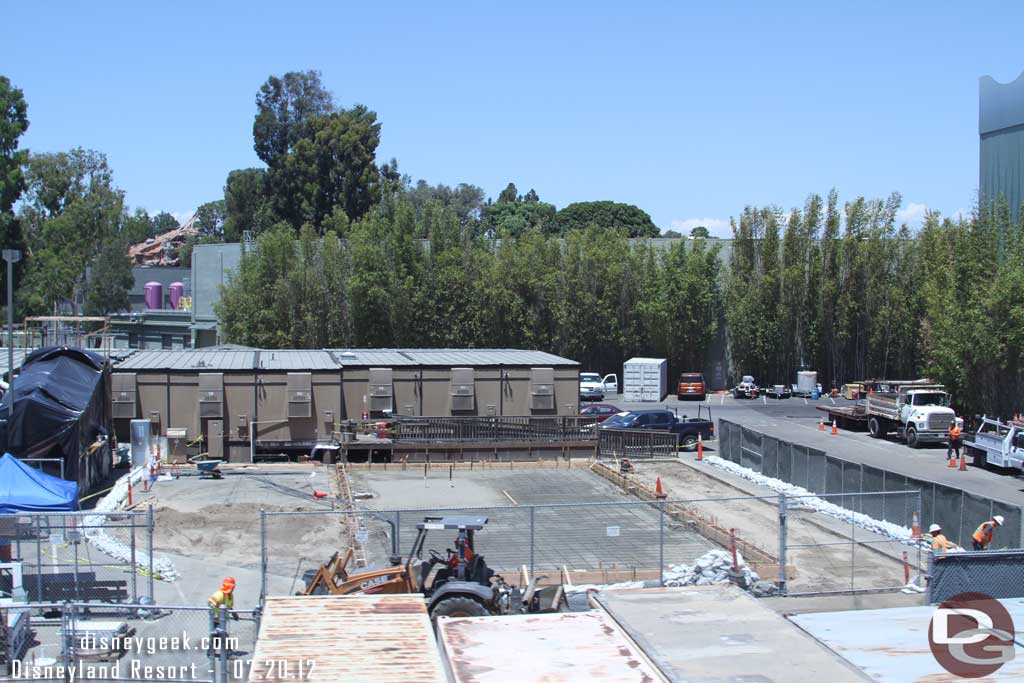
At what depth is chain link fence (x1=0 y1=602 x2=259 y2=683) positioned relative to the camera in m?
13.8

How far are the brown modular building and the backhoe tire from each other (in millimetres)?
19443

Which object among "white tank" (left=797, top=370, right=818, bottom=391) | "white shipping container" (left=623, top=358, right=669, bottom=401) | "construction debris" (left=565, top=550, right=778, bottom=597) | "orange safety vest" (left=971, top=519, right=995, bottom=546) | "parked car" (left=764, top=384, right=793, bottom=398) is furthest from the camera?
"white tank" (left=797, top=370, right=818, bottom=391)

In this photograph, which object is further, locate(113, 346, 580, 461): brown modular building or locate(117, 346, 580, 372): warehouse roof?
locate(117, 346, 580, 372): warehouse roof

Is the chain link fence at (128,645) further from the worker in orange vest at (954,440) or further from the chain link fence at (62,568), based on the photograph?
the worker in orange vest at (954,440)

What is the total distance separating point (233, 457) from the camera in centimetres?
3344

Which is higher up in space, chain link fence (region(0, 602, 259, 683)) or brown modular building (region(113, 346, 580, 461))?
brown modular building (region(113, 346, 580, 461))

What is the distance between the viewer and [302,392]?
111 feet

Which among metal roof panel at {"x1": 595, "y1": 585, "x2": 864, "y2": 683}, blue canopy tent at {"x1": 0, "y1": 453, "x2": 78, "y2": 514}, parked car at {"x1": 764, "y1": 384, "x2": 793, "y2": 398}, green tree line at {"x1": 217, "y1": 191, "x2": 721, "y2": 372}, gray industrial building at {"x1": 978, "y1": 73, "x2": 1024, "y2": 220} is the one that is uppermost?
gray industrial building at {"x1": 978, "y1": 73, "x2": 1024, "y2": 220}

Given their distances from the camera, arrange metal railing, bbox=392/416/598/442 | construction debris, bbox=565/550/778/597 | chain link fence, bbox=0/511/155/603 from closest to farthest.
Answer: chain link fence, bbox=0/511/155/603 < construction debris, bbox=565/550/778/597 < metal railing, bbox=392/416/598/442

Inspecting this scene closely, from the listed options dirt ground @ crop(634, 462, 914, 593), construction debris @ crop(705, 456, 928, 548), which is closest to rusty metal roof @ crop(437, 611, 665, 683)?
dirt ground @ crop(634, 462, 914, 593)

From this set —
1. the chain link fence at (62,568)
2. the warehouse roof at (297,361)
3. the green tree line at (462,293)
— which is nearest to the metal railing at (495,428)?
the warehouse roof at (297,361)

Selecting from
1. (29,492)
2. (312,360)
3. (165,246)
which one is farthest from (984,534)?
(165,246)

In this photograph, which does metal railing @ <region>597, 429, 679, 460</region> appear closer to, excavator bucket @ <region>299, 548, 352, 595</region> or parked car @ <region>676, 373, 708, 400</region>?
excavator bucket @ <region>299, 548, 352, 595</region>

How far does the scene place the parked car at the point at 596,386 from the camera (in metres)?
53.0
